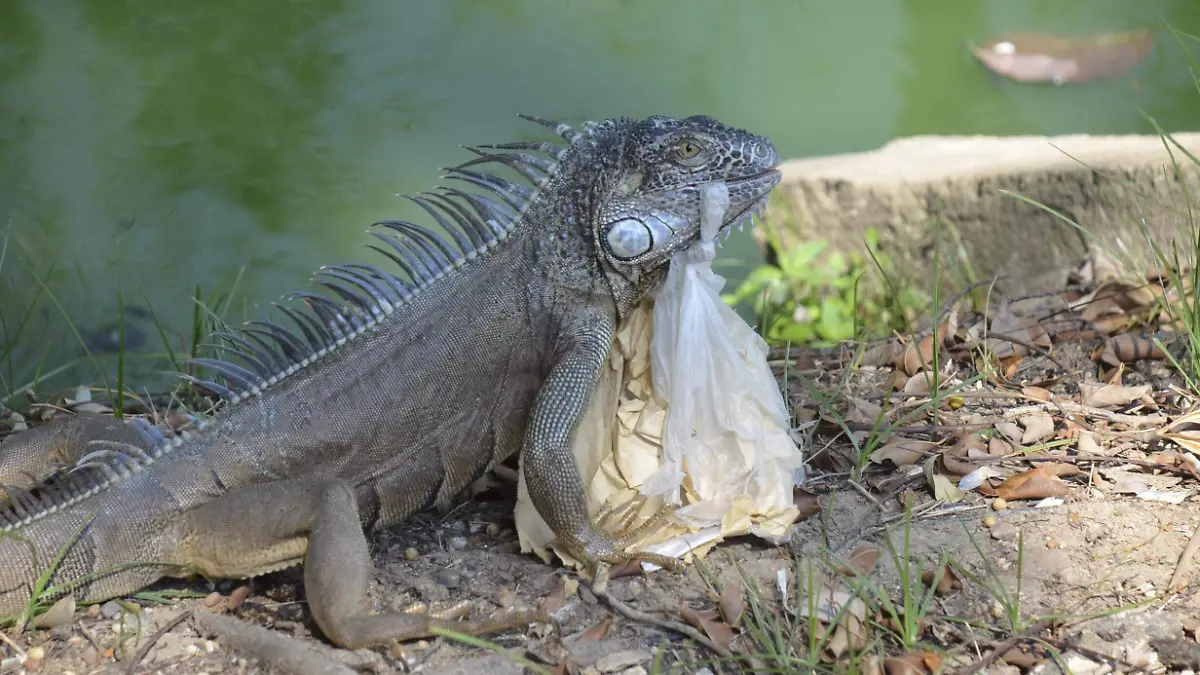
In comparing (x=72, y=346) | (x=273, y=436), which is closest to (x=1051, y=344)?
(x=273, y=436)

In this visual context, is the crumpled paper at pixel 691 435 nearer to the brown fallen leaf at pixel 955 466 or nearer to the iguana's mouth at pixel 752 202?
the iguana's mouth at pixel 752 202

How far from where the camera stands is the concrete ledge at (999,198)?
512cm

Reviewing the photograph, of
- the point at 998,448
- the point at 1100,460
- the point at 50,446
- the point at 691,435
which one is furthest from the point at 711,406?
the point at 50,446

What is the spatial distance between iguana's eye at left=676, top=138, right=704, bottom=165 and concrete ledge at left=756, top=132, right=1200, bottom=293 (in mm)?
1932

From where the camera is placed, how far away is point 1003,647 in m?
2.54

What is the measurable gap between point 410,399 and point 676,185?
3.69 feet

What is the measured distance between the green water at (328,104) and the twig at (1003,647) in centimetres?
489

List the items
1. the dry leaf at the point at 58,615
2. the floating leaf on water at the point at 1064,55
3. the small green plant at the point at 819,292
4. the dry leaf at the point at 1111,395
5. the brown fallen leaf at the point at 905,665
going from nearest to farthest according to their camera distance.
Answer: the brown fallen leaf at the point at 905,665 → the dry leaf at the point at 58,615 → the dry leaf at the point at 1111,395 → the small green plant at the point at 819,292 → the floating leaf on water at the point at 1064,55

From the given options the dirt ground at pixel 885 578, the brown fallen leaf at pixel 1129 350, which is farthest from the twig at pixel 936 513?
the brown fallen leaf at pixel 1129 350

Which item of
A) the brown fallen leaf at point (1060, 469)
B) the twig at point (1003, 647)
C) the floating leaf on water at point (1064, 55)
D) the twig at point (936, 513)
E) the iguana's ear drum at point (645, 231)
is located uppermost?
the floating leaf on water at point (1064, 55)

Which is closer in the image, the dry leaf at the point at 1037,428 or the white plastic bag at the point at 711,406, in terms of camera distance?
the white plastic bag at the point at 711,406

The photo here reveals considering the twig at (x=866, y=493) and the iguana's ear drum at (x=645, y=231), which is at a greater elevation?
the iguana's ear drum at (x=645, y=231)

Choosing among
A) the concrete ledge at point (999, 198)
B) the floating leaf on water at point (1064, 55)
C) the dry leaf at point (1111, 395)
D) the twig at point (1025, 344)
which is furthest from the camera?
the floating leaf on water at point (1064, 55)

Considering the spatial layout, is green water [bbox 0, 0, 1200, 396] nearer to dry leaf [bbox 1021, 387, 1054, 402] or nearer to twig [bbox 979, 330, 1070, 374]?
twig [bbox 979, 330, 1070, 374]
